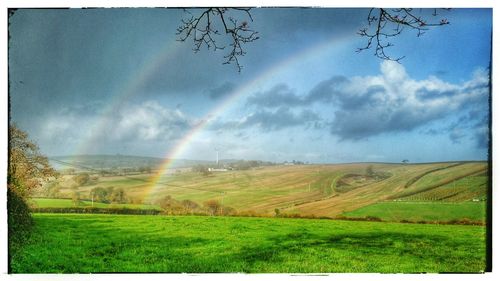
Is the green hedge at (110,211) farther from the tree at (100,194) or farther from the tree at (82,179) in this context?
the tree at (82,179)

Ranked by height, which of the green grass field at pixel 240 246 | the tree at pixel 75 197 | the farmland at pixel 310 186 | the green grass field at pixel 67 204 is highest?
the farmland at pixel 310 186

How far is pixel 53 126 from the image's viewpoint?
25.5 ft

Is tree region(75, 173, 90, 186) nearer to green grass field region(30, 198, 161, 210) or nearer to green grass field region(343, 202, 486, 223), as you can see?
green grass field region(30, 198, 161, 210)

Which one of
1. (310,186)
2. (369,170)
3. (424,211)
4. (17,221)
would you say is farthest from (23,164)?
(424,211)

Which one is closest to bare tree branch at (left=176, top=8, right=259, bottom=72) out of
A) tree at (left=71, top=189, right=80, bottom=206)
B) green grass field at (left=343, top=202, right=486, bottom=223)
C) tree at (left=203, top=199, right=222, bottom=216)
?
tree at (left=203, top=199, right=222, bottom=216)

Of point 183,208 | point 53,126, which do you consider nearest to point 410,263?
point 183,208

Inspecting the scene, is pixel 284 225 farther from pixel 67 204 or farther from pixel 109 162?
pixel 67 204

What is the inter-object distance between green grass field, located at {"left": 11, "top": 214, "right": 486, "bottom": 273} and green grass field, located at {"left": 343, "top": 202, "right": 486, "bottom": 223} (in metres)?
0.13

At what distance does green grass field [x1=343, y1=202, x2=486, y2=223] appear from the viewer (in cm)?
787

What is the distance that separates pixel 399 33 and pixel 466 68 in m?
1.11

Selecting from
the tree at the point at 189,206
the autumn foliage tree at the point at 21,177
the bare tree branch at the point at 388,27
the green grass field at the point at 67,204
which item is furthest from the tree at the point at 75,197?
the bare tree branch at the point at 388,27

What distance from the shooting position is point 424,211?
798 cm

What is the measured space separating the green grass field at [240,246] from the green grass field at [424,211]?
135 mm

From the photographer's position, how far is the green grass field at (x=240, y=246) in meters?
7.53
